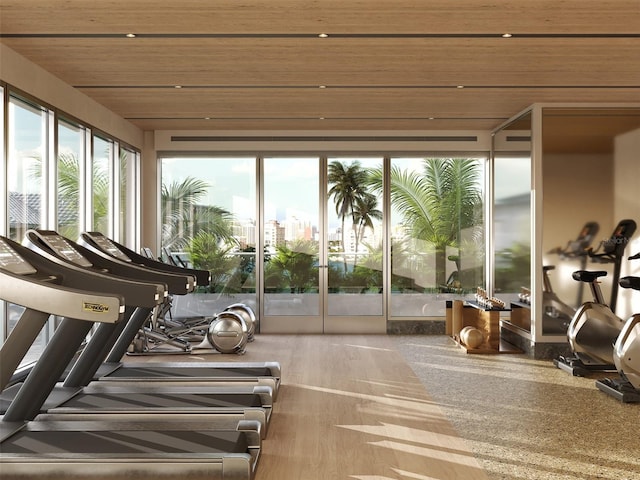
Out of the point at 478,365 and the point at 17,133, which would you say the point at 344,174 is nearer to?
the point at 478,365

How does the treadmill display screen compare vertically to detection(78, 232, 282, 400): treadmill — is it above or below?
above

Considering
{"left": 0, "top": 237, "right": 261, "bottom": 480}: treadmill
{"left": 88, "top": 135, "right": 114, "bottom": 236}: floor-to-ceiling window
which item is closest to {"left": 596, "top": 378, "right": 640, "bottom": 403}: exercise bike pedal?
{"left": 0, "top": 237, "right": 261, "bottom": 480}: treadmill

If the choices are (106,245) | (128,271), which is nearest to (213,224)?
(106,245)

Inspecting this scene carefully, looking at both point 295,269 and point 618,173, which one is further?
point 295,269

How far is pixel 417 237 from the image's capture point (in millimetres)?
8594

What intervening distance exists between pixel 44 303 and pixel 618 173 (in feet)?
18.4

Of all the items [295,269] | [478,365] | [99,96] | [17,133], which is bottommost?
[478,365]

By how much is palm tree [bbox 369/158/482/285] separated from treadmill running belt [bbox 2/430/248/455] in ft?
17.9

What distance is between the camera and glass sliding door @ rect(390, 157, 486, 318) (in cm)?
858

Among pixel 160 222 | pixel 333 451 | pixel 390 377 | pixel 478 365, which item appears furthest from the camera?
pixel 160 222

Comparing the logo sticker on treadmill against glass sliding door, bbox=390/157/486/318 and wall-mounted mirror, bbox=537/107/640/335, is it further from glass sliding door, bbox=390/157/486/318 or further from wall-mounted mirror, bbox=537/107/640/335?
glass sliding door, bbox=390/157/486/318

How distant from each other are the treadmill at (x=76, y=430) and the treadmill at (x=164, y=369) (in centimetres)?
116

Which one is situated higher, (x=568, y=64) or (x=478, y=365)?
(x=568, y=64)

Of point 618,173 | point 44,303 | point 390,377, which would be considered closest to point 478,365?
point 390,377
